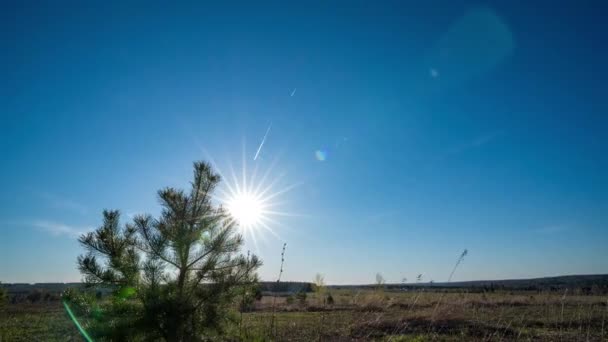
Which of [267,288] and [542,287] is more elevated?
[267,288]

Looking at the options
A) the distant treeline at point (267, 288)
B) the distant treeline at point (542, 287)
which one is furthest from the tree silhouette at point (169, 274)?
the distant treeline at point (542, 287)

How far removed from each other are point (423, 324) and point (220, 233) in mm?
11867

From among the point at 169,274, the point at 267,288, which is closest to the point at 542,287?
the point at 267,288

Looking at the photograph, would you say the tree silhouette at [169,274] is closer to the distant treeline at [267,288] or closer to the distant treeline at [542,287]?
the distant treeline at [267,288]

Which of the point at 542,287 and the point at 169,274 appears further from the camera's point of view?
the point at 542,287

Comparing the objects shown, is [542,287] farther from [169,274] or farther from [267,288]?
[169,274]

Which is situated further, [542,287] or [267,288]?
[542,287]

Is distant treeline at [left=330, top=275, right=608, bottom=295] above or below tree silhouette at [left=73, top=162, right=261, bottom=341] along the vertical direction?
below

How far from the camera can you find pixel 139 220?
18.5 feet

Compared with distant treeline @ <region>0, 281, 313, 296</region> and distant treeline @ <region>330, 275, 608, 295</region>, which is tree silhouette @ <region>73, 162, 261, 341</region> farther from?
distant treeline @ <region>330, 275, 608, 295</region>

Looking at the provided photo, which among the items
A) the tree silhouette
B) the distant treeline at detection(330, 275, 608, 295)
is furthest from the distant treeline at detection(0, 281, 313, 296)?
the distant treeline at detection(330, 275, 608, 295)

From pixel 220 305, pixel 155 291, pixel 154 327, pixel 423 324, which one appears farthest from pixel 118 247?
pixel 423 324

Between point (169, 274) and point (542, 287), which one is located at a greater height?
point (169, 274)

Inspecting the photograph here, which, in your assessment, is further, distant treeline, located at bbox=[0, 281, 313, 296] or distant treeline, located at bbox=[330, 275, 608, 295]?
distant treeline, located at bbox=[330, 275, 608, 295]
